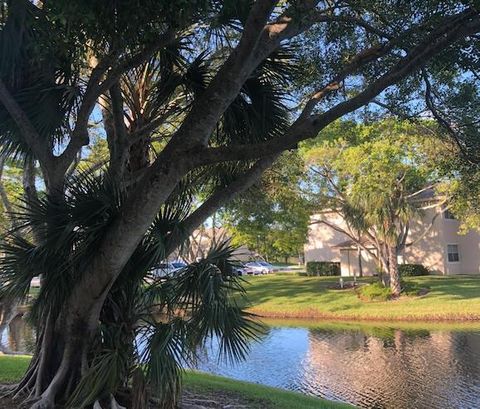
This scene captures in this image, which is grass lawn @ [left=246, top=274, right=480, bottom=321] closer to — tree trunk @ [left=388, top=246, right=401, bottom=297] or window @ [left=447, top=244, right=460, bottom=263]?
tree trunk @ [left=388, top=246, right=401, bottom=297]

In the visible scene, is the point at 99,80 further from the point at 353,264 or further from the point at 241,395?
the point at 353,264

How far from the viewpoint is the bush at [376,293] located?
27.0 meters

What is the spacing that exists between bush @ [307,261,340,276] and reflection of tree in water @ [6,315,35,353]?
2278 cm

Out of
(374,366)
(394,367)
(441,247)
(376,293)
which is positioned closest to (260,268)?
(441,247)

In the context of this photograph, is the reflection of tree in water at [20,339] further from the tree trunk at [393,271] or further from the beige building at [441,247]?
the beige building at [441,247]

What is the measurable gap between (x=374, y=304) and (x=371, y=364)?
10702 mm

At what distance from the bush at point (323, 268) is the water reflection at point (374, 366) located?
2097 centimetres

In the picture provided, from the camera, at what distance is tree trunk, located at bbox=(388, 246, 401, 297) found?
89.8ft

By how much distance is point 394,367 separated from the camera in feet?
49.9

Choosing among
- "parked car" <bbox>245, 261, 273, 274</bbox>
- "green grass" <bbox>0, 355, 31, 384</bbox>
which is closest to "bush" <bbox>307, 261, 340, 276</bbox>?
"parked car" <bbox>245, 261, 273, 274</bbox>

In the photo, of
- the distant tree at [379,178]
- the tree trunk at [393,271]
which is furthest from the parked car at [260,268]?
the tree trunk at [393,271]

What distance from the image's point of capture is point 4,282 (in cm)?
591

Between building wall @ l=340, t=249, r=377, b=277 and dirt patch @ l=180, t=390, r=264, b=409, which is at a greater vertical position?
building wall @ l=340, t=249, r=377, b=277

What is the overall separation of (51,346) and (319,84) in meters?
6.06
